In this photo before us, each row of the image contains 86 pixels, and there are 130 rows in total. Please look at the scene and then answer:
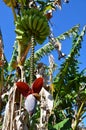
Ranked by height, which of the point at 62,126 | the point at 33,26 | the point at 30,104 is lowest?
the point at 30,104

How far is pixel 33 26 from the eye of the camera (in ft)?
5.05

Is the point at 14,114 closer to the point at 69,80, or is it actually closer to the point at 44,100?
the point at 44,100

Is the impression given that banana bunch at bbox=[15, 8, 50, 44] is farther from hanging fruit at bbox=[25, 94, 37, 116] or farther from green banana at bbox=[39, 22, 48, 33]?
hanging fruit at bbox=[25, 94, 37, 116]

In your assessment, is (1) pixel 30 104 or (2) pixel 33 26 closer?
(1) pixel 30 104

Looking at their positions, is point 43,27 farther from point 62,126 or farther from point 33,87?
point 62,126

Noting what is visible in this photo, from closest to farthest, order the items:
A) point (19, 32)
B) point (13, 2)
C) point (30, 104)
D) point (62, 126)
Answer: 1. point (30, 104)
2. point (19, 32)
3. point (13, 2)
4. point (62, 126)

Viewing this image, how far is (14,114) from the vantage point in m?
1.42

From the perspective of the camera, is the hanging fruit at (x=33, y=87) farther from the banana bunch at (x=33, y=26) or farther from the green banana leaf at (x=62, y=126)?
the green banana leaf at (x=62, y=126)

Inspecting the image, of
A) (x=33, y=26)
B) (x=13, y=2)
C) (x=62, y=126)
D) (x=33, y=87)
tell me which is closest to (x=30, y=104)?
(x=33, y=87)

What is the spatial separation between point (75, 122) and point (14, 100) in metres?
1.66

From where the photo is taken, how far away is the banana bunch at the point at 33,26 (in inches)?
60.9

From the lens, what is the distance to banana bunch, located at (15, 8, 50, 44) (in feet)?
5.08

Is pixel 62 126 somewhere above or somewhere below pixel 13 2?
below

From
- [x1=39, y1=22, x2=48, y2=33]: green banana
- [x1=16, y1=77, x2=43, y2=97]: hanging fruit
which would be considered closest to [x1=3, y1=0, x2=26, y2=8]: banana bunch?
[x1=39, y1=22, x2=48, y2=33]: green banana
